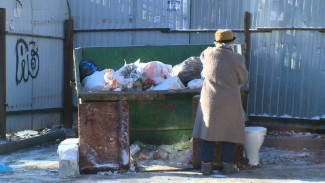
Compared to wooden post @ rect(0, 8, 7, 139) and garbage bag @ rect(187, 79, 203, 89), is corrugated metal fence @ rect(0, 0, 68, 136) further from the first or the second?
garbage bag @ rect(187, 79, 203, 89)

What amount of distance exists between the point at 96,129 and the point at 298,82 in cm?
364

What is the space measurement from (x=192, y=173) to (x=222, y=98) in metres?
0.96

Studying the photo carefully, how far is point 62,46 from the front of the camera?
9133mm

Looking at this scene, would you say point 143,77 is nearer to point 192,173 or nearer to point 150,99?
point 150,99

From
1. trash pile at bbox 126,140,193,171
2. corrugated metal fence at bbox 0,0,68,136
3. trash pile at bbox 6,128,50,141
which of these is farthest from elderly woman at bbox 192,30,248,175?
corrugated metal fence at bbox 0,0,68,136

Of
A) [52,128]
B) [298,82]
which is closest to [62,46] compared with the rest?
[52,128]

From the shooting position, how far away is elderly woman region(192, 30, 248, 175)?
5.02 metres

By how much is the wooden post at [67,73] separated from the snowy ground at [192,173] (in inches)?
105

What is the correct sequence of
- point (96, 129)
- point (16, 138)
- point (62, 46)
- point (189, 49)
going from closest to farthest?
point (96, 129) → point (189, 49) → point (16, 138) → point (62, 46)

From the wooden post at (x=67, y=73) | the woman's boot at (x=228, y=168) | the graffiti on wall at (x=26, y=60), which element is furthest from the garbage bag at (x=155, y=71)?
the wooden post at (x=67, y=73)

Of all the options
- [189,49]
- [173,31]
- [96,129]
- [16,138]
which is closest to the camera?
[96,129]

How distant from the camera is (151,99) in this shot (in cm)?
548

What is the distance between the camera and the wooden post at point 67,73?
9.05 m

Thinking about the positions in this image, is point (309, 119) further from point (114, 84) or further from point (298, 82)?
point (114, 84)
